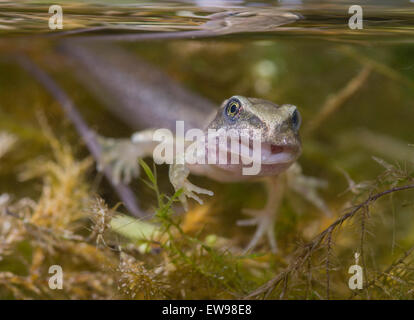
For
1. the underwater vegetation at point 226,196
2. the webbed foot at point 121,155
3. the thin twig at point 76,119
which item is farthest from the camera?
the webbed foot at point 121,155

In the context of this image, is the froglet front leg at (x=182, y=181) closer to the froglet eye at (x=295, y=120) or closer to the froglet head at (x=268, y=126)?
the froglet head at (x=268, y=126)

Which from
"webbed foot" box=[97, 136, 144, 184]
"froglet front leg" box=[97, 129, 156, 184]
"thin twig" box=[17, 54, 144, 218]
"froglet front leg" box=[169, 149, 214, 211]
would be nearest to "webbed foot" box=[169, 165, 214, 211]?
"froglet front leg" box=[169, 149, 214, 211]

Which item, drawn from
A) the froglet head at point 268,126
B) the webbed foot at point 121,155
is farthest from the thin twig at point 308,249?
the webbed foot at point 121,155

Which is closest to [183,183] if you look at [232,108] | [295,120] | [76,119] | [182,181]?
[182,181]

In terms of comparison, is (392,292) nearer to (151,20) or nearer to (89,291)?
(89,291)

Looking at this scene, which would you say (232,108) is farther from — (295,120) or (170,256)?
(170,256)
